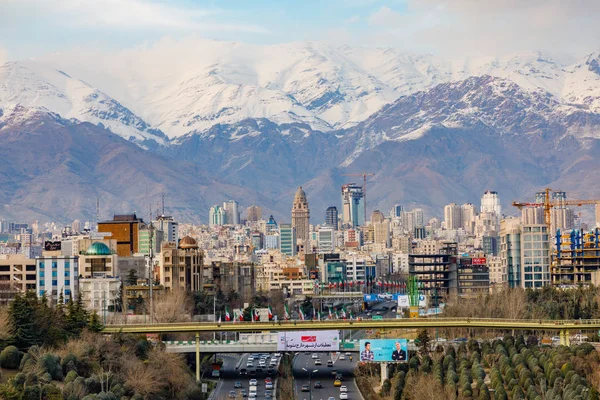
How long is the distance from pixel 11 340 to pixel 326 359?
143ft

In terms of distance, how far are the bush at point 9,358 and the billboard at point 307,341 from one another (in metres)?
32.0

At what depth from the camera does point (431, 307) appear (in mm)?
166000

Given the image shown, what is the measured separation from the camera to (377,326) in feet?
383

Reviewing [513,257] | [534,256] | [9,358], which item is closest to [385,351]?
[9,358]

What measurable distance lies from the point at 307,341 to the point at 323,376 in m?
2.84

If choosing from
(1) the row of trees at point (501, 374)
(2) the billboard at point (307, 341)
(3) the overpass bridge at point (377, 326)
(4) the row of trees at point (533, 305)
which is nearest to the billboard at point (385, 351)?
(1) the row of trees at point (501, 374)

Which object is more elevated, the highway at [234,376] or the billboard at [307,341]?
the billboard at [307,341]

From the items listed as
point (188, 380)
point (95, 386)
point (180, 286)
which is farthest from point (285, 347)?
point (180, 286)

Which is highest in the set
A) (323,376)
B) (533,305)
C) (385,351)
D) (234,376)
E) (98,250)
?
(98,250)

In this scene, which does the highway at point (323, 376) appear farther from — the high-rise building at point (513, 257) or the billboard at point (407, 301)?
the high-rise building at point (513, 257)

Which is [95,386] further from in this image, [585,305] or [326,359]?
[585,305]

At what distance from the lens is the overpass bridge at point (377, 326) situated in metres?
114

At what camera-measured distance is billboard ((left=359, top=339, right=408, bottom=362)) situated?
109 m

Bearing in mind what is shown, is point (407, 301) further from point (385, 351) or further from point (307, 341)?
point (385, 351)
